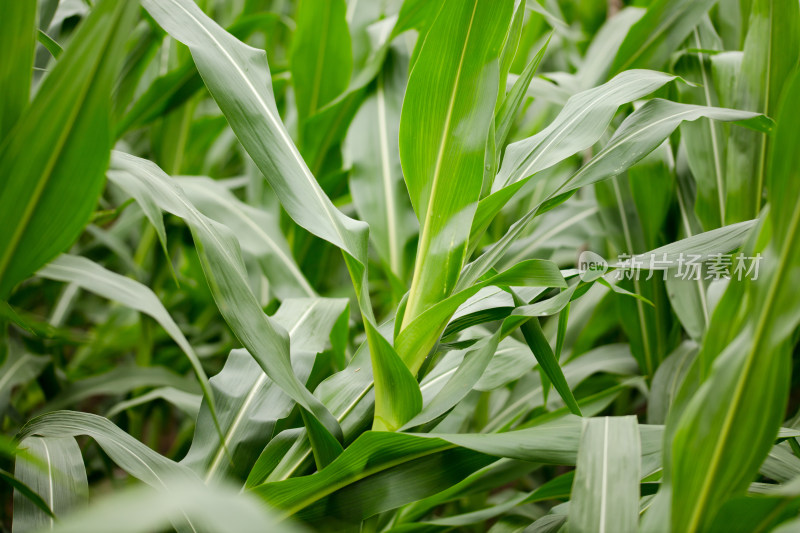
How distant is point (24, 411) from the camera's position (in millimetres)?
894

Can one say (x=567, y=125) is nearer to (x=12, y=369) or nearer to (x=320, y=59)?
(x=320, y=59)

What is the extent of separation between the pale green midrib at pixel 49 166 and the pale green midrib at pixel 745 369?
1.14 ft

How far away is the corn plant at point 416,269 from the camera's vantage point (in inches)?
12.5

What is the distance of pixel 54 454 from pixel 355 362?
0.24 metres

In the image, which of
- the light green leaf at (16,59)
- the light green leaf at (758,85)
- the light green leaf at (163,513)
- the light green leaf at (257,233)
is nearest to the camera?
the light green leaf at (163,513)

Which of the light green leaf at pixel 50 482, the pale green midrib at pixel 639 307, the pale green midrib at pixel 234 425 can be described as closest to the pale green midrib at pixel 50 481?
the light green leaf at pixel 50 482

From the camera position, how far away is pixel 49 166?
33cm

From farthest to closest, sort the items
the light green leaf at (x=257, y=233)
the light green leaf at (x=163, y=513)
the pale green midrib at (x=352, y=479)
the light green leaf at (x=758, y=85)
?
the light green leaf at (x=257, y=233) → the light green leaf at (x=758, y=85) → the pale green midrib at (x=352, y=479) → the light green leaf at (x=163, y=513)

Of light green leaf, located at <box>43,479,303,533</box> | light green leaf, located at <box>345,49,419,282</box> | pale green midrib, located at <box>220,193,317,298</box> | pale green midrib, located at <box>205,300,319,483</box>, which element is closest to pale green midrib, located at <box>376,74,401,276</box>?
light green leaf, located at <box>345,49,419,282</box>

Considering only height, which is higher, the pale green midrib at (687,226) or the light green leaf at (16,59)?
the light green leaf at (16,59)

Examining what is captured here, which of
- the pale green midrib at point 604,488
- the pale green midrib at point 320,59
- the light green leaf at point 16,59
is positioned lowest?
the pale green midrib at point 604,488

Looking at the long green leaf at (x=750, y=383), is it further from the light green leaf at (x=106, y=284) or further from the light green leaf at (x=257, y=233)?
the light green leaf at (x=257, y=233)

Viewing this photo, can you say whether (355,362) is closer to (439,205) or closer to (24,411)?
(439,205)

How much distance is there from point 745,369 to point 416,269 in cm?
23
